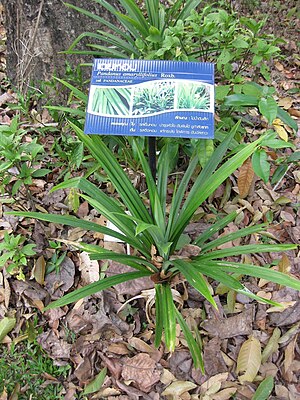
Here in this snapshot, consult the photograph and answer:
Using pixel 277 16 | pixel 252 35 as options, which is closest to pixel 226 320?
pixel 252 35

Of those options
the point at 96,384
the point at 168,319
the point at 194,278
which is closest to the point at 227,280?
the point at 194,278

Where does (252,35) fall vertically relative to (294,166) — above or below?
above

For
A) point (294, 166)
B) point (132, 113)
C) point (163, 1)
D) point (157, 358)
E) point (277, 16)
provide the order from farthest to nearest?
point (277, 16), point (163, 1), point (294, 166), point (157, 358), point (132, 113)

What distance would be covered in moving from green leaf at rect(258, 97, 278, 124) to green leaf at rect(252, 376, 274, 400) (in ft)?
3.44

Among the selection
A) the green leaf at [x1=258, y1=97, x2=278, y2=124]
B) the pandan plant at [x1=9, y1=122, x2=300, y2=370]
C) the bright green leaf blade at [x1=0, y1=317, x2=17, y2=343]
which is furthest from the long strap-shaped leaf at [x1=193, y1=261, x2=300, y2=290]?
the bright green leaf blade at [x1=0, y1=317, x2=17, y2=343]

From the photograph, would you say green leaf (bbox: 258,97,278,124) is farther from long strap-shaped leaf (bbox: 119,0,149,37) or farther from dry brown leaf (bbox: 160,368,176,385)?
dry brown leaf (bbox: 160,368,176,385)

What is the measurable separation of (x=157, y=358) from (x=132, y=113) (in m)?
0.98

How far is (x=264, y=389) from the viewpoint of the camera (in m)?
1.58

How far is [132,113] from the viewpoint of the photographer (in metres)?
1.46

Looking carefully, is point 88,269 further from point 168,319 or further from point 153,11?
point 153,11

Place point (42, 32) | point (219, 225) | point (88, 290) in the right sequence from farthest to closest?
point (42, 32)
point (219, 225)
point (88, 290)

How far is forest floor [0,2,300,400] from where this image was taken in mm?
1637

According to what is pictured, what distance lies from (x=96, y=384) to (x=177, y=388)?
1.06ft

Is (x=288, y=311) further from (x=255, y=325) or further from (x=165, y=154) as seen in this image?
(x=165, y=154)
